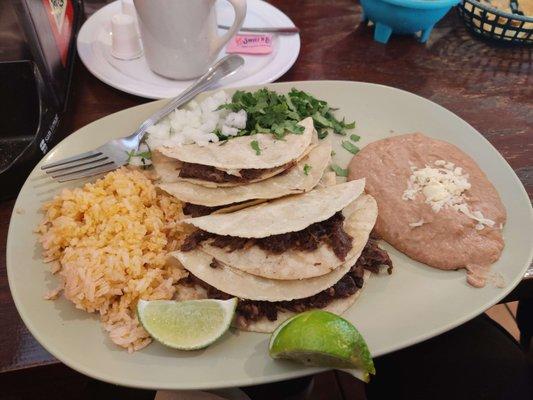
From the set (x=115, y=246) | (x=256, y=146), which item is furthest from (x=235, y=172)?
(x=115, y=246)

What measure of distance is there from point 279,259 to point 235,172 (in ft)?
1.06

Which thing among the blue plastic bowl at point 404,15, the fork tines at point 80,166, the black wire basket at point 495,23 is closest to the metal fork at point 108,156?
the fork tines at point 80,166

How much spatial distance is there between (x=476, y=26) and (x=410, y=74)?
0.55 m

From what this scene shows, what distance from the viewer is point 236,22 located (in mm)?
1895

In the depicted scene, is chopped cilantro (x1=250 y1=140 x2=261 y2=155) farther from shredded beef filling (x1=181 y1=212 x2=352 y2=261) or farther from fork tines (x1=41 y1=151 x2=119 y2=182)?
fork tines (x1=41 y1=151 x2=119 y2=182)

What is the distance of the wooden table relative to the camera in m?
1.97

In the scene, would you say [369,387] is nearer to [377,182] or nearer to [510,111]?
[377,182]

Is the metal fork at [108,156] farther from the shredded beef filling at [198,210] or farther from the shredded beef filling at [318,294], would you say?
the shredded beef filling at [318,294]

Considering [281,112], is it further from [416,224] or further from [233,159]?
[416,224]

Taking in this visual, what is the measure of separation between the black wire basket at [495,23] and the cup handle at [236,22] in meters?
1.28

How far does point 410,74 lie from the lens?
91.9 inches

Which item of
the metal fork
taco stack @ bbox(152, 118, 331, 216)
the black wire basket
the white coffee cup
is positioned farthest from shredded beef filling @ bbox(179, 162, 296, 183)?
the black wire basket

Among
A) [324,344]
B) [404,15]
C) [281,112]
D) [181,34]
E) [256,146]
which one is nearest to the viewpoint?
[324,344]

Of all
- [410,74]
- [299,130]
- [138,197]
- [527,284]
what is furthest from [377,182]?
[410,74]
